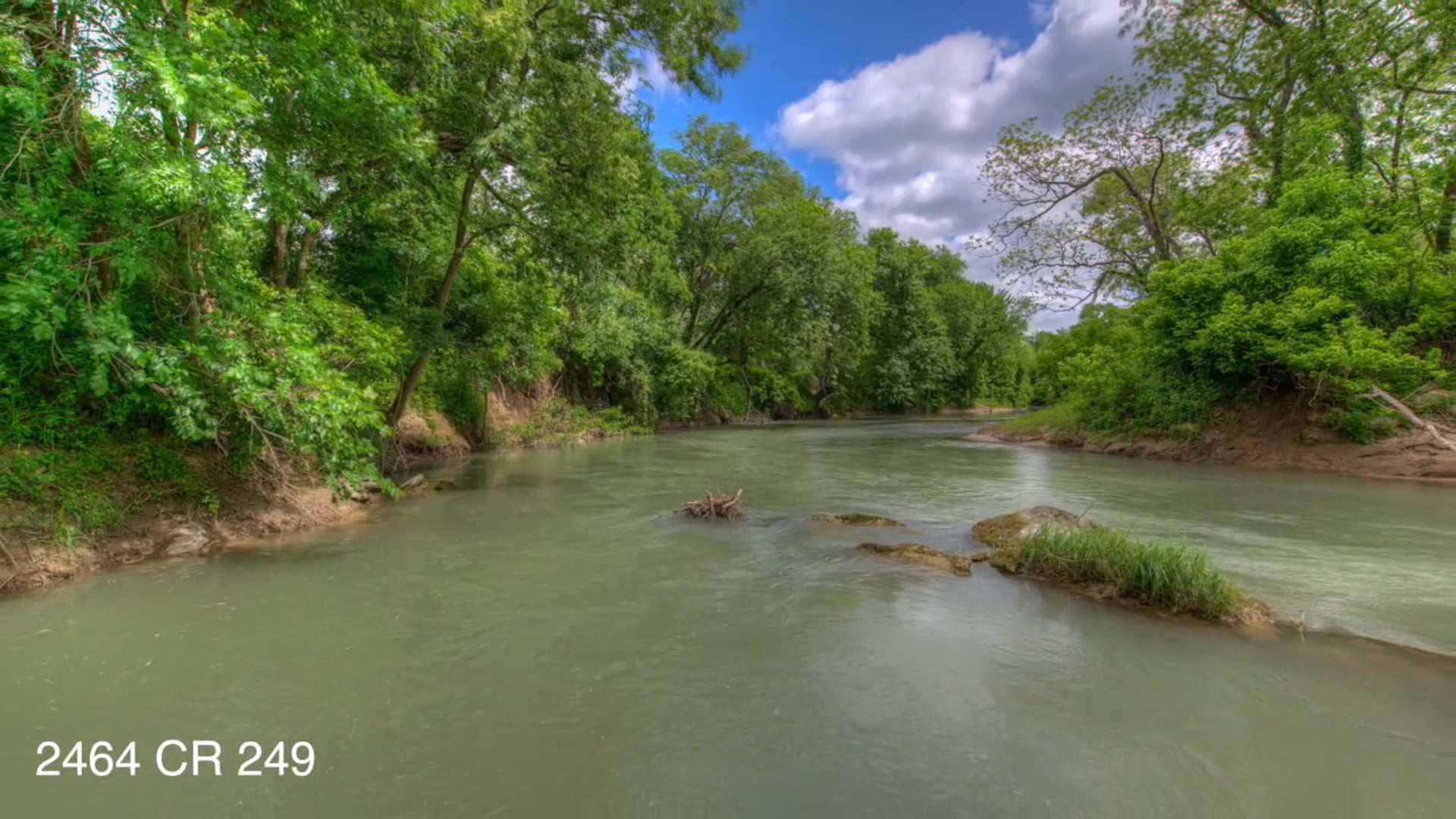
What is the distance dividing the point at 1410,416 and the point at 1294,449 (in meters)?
3.91

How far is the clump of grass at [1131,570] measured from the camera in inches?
214

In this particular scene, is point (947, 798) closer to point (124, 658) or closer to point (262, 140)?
point (124, 658)

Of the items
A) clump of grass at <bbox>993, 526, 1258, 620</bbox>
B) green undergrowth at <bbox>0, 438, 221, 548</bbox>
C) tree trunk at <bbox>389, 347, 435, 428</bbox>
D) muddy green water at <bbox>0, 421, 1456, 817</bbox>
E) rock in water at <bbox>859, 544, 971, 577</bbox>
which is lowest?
muddy green water at <bbox>0, 421, 1456, 817</bbox>

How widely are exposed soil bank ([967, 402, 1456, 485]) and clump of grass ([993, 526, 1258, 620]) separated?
→ 413 inches

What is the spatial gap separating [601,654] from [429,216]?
12244mm

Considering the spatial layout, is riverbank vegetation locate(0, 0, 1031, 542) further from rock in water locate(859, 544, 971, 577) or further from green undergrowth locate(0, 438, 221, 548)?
rock in water locate(859, 544, 971, 577)

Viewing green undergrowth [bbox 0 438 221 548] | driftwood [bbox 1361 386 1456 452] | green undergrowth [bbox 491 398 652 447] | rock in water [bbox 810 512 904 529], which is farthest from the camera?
green undergrowth [bbox 491 398 652 447]

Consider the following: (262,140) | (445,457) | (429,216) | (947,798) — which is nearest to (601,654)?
(947,798)

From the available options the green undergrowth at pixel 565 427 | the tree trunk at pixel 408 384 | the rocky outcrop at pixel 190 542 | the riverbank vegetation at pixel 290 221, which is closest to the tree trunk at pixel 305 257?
the riverbank vegetation at pixel 290 221

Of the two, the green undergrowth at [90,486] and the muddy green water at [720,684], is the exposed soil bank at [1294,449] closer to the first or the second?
the muddy green water at [720,684]

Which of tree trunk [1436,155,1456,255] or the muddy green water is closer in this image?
the muddy green water

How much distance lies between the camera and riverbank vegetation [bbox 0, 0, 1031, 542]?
225 inches

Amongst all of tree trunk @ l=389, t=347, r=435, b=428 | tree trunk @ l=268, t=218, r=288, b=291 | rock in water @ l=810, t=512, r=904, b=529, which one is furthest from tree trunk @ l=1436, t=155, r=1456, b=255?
tree trunk @ l=268, t=218, r=288, b=291

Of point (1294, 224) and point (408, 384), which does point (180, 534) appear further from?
point (1294, 224)
